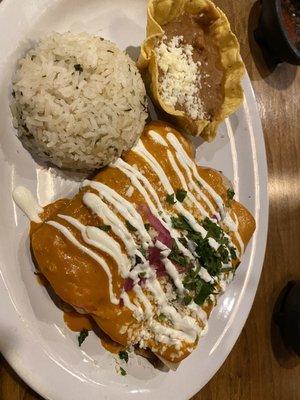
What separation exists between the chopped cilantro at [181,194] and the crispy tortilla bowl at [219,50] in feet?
0.97

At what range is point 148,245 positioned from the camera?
6.36 feet

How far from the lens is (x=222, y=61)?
7.56 feet

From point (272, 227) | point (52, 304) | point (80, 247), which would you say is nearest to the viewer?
point (80, 247)

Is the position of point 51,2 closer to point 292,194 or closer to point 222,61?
point 222,61

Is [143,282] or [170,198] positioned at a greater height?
[170,198]

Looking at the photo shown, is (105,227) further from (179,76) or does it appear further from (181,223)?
(179,76)

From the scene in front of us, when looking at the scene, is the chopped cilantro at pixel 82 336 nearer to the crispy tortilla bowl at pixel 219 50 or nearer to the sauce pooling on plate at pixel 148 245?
the sauce pooling on plate at pixel 148 245

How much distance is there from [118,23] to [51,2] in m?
0.37

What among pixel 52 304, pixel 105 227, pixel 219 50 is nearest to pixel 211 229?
pixel 105 227

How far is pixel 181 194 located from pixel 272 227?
1023 mm

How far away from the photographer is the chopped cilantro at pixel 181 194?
81.5 inches

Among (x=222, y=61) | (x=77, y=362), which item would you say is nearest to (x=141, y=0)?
(x=222, y=61)

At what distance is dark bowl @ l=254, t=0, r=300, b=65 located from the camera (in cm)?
261

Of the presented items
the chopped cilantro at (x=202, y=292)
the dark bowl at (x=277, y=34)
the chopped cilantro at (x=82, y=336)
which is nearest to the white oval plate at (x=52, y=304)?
the chopped cilantro at (x=82, y=336)
